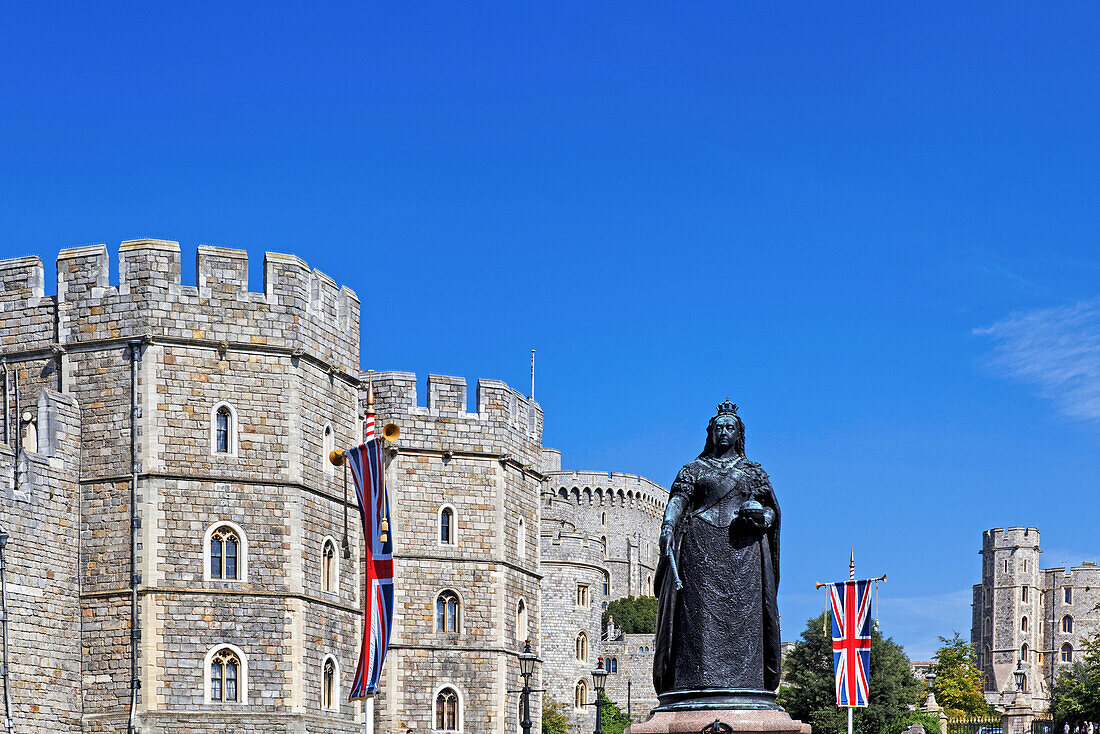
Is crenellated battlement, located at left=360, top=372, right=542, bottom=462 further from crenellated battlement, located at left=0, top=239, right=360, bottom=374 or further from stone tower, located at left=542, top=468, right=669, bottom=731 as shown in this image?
stone tower, located at left=542, top=468, right=669, bottom=731

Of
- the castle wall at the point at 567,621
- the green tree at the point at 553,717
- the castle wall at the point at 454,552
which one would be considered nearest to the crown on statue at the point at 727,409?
the castle wall at the point at 454,552

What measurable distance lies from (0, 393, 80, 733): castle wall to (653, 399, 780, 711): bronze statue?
2196 cm

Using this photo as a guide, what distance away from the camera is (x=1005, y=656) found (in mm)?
131000

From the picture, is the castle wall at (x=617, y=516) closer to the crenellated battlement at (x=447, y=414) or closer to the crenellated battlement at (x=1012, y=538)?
the crenellated battlement at (x=1012, y=538)

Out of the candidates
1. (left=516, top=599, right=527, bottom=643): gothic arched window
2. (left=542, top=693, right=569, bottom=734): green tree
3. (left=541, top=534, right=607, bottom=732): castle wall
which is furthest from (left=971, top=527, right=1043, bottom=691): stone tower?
(left=516, top=599, right=527, bottom=643): gothic arched window

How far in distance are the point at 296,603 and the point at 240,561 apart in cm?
151

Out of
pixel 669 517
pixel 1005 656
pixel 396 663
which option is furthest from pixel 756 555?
pixel 1005 656

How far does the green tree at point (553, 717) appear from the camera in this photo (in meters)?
67.0

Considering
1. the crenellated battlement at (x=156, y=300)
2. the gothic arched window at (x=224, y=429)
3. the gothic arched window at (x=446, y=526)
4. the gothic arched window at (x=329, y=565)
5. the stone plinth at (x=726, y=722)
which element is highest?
the crenellated battlement at (x=156, y=300)

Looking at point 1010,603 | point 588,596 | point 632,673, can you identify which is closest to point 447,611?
→ point 588,596

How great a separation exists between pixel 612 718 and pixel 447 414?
37.2 meters

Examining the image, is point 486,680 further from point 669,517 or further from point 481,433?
point 669,517

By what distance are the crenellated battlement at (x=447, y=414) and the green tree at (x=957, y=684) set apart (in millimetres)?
43189

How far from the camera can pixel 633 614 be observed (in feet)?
358
